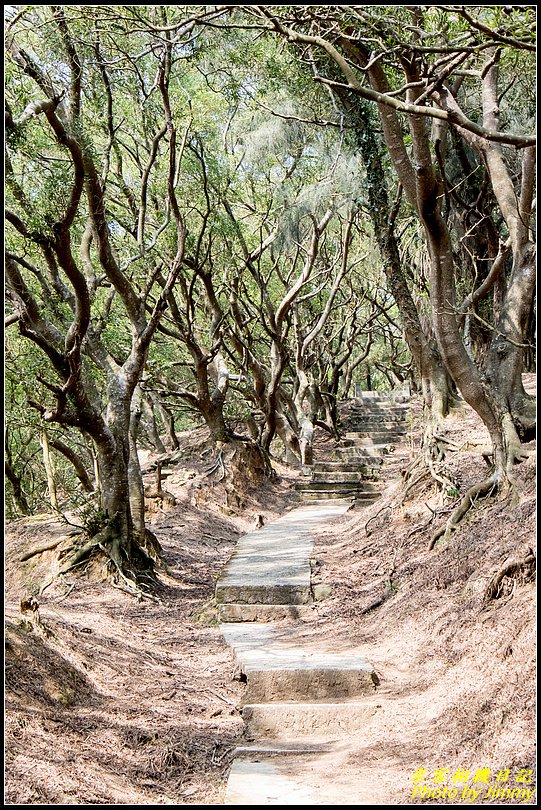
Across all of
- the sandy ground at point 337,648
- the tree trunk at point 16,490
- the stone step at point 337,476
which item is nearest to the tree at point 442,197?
the sandy ground at point 337,648

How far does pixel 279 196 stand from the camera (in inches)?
691

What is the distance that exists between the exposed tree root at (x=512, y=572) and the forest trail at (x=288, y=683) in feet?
3.55

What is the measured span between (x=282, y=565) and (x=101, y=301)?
8468 mm

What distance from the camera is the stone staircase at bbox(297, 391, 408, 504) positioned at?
1631cm

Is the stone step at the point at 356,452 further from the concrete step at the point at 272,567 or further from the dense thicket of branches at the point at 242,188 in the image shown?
the concrete step at the point at 272,567

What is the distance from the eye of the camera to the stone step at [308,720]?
5062 mm

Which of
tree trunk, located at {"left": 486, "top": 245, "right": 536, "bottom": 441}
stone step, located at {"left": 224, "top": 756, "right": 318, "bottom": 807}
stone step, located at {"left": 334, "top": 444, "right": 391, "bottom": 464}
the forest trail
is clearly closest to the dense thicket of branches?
tree trunk, located at {"left": 486, "top": 245, "right": 536, "bottom": 441}

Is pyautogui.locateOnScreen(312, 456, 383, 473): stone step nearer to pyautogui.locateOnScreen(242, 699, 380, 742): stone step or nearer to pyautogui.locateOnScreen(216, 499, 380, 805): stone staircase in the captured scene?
pyautogui.locateOnScreen(216, 499, 380, 805): stone staircase

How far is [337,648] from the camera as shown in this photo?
6434 millimetres

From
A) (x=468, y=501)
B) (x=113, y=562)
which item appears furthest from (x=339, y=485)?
(x=468, y=501)

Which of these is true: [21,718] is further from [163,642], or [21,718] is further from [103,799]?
[163,642]

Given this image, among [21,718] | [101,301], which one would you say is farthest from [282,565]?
[101,301]

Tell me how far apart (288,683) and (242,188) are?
1510 centimetres

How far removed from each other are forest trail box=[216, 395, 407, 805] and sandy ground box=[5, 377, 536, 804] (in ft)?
0.26
